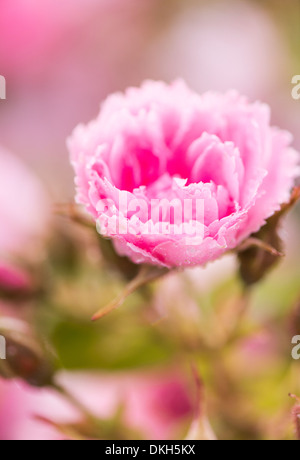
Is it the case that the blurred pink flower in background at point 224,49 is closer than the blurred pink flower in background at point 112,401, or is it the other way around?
the blurred pink flower in background at point 112,401

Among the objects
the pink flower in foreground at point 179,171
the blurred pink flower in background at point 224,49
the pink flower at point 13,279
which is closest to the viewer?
the pink flower in foreground at point 179,171

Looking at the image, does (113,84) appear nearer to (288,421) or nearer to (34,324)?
(34,324)

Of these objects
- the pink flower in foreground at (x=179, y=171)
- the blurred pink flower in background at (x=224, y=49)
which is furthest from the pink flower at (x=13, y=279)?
the blurred pink flower in background at (x=224, y=49)

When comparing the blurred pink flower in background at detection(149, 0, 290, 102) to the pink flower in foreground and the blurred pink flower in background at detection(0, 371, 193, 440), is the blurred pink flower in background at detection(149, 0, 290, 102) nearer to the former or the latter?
the blurred pink flower in background at detection(0, 371, 193, 440)

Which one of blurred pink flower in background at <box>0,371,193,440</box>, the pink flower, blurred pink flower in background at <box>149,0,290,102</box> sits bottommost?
blurred pink flower in background at <box>0,371,193,440</box>

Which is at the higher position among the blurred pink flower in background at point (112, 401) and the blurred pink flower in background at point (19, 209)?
the blurred pink flower in background at point (19, 209)

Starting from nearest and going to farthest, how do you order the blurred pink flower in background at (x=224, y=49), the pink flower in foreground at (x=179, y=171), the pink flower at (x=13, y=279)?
1. the pink flower in foreground at (x=179, y=171)
2. the pink flower at (x=13, y=279)
3. the blurred pink flower in background at (x=224, y=49)

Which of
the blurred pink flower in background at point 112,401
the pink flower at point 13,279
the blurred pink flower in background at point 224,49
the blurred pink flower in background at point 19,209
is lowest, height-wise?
the blurred pink flower in background at point 112,401

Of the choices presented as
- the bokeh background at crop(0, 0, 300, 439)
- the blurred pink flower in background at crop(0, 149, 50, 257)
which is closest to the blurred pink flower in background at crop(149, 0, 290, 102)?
the bokeh background at crop(0, 0, 300, 439)

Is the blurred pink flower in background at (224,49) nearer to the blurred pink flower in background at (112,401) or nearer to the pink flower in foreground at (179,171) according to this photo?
the blurred pink flower in background at (112,401)
